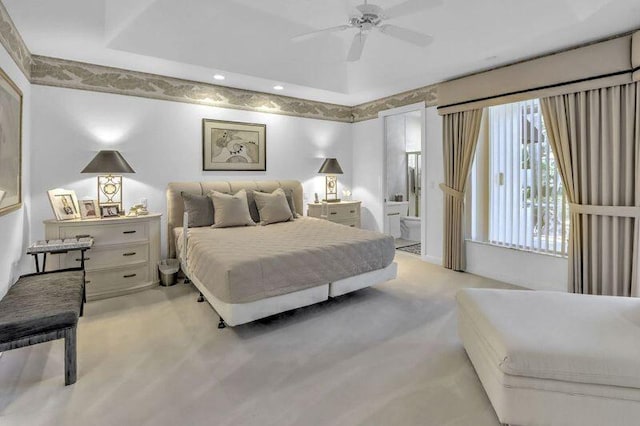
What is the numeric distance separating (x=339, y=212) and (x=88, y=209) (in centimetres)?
343

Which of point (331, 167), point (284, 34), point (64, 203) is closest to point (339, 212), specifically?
point (331, 167)

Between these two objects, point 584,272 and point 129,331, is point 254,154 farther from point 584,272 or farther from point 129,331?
point 584,272

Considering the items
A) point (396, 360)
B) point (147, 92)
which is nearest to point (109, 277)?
point (147, 92)

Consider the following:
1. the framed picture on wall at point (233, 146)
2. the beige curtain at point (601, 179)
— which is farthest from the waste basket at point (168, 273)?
the beige curtain at point (601, 179)

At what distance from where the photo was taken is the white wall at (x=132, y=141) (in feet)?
12.0

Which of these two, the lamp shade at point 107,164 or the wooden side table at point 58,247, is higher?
the lamp shade at point 107,164

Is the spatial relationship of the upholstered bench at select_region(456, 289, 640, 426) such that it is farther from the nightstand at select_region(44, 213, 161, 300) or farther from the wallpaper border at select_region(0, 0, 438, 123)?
the wallpaper border at select_region(0, 0, 438, 123)

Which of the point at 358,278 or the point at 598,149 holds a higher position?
the point at 598,149

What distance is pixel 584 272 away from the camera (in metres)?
3.36

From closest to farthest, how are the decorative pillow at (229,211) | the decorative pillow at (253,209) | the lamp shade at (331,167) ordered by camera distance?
the decorative pillow at (229,211), the decorative pillow at (253,209), the lamp shade at (331,167)

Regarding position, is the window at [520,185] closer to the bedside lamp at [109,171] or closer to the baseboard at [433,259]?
the baseboard at [433,259]

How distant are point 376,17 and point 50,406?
3304mm

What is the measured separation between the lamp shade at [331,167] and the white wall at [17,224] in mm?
3701

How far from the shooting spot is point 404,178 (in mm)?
7406
